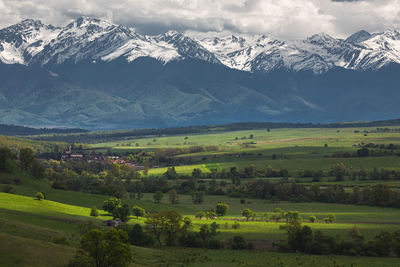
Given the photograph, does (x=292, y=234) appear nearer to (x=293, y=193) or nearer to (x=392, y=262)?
(x=392, y=262)

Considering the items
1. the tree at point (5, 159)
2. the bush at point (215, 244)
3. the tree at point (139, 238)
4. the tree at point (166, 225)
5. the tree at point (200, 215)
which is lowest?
the bush at point (215, 244)

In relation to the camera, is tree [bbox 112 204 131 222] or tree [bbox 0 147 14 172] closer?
tree [bbox 112 204 131 222]

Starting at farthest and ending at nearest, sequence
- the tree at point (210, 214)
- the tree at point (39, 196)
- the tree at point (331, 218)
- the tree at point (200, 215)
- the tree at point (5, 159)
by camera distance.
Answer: the tree at point (5, 159)
the tree at point (210, 214)
the tree at point (39, 196)
the tree at point (200, 215)
the tree at point (331, 218)

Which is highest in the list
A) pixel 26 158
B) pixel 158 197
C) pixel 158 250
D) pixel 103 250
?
pixel 26 158

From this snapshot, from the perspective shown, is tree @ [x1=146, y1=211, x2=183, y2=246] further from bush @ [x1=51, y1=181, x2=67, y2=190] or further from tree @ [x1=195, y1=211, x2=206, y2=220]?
bush @ [x1=51, y1=181, x2=67, y2=190]

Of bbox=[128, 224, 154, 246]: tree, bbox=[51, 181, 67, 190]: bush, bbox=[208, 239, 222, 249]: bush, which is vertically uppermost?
bbox=[51, 181, 67, 190]: bush

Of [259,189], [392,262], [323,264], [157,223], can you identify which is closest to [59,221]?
[157,223]

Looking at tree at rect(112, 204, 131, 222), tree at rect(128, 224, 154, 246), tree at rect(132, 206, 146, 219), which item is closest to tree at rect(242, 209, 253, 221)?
tree at rect(132, 206, 146, 219)

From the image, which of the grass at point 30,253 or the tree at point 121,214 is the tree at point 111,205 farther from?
the grass at point 30,253

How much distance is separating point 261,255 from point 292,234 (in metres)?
10.3

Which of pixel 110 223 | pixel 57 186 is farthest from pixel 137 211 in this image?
pixel 57 186

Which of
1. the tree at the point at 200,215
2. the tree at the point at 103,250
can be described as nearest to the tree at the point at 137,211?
the tree at the point at 200,215

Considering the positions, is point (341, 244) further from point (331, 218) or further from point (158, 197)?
point (158, 197)

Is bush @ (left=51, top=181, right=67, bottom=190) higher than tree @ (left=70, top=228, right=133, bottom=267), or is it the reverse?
bush @ (left=51, top=181, right=67, bottom=190)
